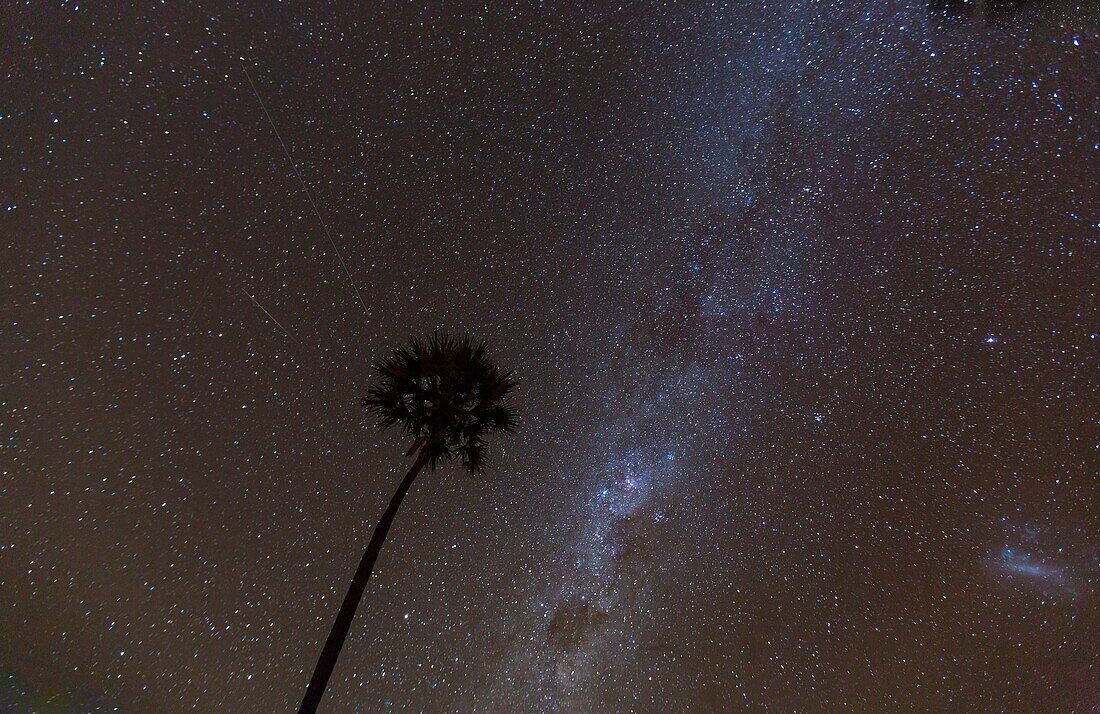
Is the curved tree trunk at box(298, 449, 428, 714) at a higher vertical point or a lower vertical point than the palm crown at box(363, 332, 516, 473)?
lower

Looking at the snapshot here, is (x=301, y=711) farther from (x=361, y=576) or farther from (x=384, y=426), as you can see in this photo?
(x=384, y=426)

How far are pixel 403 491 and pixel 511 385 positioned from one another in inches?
88.3

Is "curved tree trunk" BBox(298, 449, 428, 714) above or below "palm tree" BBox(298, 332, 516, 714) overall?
below

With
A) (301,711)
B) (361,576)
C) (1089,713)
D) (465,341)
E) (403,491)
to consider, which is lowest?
(1089,713)

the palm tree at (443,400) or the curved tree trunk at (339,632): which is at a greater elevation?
the palm tree at (443,400)

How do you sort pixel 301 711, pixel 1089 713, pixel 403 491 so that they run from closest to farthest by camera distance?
pixel 301 711 < pixel 403 491 < pixel 1089 713

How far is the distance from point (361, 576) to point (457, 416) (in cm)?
268

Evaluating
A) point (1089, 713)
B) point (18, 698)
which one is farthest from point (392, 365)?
point (18, 698)

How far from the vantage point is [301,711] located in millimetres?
5113

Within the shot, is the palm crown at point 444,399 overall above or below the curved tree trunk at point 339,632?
above

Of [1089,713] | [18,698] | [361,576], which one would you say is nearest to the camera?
[361,576]

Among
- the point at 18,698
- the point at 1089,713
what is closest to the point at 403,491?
the point at 1089,713

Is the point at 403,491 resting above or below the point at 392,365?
below

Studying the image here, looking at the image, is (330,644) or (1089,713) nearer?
(330,644)
